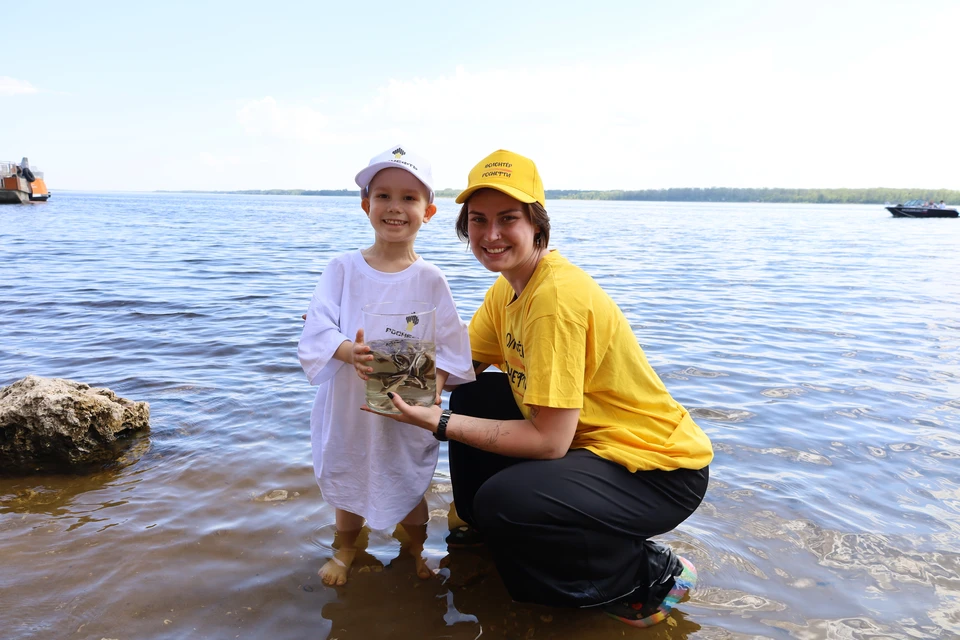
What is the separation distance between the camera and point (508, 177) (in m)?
2.63

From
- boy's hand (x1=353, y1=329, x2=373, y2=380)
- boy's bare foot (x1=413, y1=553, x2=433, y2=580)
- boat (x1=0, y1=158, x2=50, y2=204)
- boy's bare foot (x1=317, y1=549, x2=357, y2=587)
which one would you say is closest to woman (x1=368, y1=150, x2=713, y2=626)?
boy's hand (x1=353, y1=329, x2=373, y2=380)

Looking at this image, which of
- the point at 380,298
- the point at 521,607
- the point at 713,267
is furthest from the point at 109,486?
the point at 713,267

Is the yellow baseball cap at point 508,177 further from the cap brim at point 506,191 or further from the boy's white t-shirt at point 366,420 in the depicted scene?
the boy's white t-shirt at point 366,420

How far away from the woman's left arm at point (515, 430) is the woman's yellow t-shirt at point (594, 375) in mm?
92

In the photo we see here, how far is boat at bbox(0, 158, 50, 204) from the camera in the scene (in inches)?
1777

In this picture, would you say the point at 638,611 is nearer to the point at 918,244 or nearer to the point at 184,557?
the point at 184,557

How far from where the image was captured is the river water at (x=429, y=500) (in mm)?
2746

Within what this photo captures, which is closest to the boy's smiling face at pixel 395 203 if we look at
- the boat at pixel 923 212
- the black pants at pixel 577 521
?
the black pants at pixel 577 521

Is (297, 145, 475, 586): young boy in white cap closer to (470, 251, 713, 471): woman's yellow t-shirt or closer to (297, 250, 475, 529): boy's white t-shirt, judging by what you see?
(297, 250, 475, 529): boy's white t-shirt

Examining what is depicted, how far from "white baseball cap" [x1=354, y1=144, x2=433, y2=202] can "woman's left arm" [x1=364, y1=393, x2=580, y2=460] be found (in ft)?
3.39

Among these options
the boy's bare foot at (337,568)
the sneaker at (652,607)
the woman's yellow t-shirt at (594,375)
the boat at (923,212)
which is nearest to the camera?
the woman's yellow t-shirt at (594,375)

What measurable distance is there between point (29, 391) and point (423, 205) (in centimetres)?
311

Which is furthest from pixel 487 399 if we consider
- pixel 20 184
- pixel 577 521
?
pixel 20 184

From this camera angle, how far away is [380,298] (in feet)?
9.78
